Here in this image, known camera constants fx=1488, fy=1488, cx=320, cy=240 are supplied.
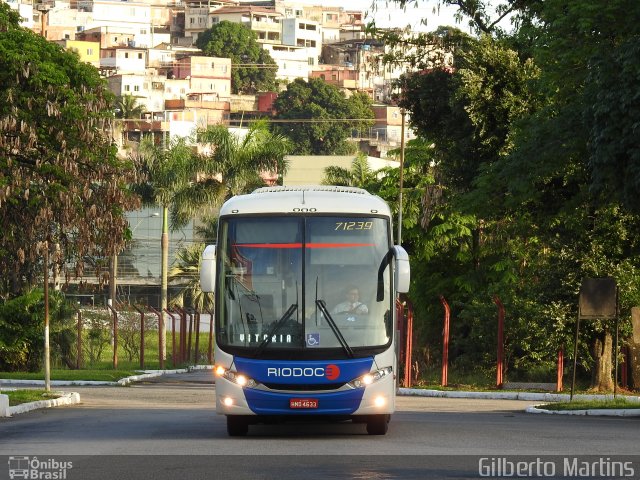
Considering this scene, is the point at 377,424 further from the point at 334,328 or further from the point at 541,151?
the point at 541,151

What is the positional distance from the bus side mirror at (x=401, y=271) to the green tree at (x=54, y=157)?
2244 centimetres

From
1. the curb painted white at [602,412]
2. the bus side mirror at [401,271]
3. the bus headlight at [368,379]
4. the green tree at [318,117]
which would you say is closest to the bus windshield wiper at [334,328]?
the bus headlight at [368,379]

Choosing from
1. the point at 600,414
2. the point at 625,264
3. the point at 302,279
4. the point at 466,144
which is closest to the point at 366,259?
the point at 302,279

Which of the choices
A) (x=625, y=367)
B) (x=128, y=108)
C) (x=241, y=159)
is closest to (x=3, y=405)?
(x=625, y=367)

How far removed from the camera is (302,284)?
19438mm

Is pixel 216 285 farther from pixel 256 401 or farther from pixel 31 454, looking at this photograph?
pixel 31 454

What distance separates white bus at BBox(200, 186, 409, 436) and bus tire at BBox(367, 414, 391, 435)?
2 centimetres

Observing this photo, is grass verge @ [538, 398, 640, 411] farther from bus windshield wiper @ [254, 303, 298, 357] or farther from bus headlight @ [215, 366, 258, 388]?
bus headlight @ [215, 366, 258, 388]

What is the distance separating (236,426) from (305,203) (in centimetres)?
313

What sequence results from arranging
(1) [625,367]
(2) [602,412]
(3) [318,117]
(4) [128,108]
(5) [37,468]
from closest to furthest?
1. (5) [37,468]
2. (2) [602,412]
3. (1) [625,367]
4. (4) [128,108]
5. (3) [318,117]

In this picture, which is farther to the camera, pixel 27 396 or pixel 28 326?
pixel 28 326

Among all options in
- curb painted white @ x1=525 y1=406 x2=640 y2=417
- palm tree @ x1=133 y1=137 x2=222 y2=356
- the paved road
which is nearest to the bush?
the paved road

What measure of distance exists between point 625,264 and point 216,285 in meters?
18.4

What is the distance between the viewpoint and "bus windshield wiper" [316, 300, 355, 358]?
1920 centimetres
